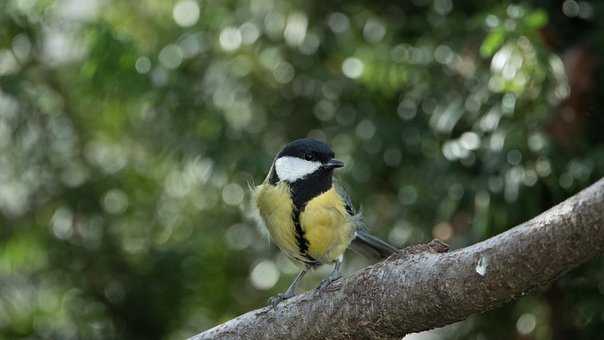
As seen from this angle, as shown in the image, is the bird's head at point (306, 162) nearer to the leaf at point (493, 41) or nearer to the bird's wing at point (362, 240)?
the bird's wing at point (362, 240)

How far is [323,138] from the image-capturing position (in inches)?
160

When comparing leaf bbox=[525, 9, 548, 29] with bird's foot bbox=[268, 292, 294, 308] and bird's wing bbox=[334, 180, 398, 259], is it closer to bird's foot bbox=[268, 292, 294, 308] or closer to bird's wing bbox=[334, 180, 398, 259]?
bird's wing bbox=[334, 180, 398, 259]

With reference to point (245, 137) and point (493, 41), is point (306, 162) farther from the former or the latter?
point (245, 137)

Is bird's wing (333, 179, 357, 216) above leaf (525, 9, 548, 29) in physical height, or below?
below

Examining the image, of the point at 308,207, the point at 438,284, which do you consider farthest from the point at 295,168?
the point at 438,284

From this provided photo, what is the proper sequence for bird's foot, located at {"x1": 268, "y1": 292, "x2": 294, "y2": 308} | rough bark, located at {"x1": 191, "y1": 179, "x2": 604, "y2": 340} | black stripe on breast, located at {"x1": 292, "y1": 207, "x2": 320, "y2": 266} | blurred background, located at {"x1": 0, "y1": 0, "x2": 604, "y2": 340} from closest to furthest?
rough bark, located at {"x1": 191, "y1": 179, "x2": 604, "y2": 340} < bird's foot, located at {"x1": 268, "y1": 292, "x2": 294, "y2": 308} < black stripe on breast, located at {"x1": 292, "y1": 207, "x2": 320, "y2": 266} < blurred background, located at {"x1": 0, "y1": 0, "x2": 604, "y2": 340}

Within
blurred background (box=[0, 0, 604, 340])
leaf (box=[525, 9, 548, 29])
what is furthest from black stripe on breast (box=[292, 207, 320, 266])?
leaf (box=[525, 9, 548, 29])

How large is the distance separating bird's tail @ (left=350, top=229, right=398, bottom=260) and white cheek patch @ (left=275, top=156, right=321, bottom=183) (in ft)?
1.04

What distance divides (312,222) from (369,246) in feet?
1.06

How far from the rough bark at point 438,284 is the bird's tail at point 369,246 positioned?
26.1 inches

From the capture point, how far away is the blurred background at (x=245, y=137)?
3.46 metres

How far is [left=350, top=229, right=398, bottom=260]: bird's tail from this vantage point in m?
Result: 3.17

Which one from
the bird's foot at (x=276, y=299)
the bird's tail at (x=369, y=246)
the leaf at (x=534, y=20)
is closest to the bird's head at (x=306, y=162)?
the bird's tail at (x=369, y=246)

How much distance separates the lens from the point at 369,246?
3.23m
